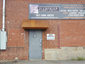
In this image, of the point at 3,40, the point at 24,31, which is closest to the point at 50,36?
the point at 24,31

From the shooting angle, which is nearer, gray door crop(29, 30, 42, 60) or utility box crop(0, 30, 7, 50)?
utility box crop(0, 30, 7, 50)

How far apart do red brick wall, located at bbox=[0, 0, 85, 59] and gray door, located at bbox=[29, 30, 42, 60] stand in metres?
0.34

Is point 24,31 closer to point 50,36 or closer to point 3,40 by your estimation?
point 3,40

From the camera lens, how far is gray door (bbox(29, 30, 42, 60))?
334 inches

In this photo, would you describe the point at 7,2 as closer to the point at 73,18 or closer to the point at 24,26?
the point at 24,26

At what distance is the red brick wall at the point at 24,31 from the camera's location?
8.45 metres

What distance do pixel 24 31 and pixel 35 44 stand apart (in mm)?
1475

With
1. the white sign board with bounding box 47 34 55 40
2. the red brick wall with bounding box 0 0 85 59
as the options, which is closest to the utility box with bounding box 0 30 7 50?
the red brick wall with bounding box 0 0 85 59

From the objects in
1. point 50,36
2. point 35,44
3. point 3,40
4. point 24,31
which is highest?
point 24,31

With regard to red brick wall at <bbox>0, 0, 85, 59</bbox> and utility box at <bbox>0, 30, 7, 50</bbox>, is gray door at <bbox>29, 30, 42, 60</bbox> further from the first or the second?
utility box at <bbox>0, 30, 7, 50</bbox>

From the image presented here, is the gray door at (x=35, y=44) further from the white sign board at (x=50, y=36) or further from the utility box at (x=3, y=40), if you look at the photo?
the utility box at (x=3, y=40)

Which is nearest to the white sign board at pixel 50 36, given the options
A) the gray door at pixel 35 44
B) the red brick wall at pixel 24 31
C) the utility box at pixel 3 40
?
the red brick wall at pixel 24 31

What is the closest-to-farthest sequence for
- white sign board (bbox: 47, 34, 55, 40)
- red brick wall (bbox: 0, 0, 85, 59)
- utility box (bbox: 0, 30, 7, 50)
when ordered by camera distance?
utility box (bbox: 0, 30, 7, 50) → red brick wall (bbox: 0, 0, 85, 59) → white sign board (bbox: 47, 34, 55, 40)

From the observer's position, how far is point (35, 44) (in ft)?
28.1
